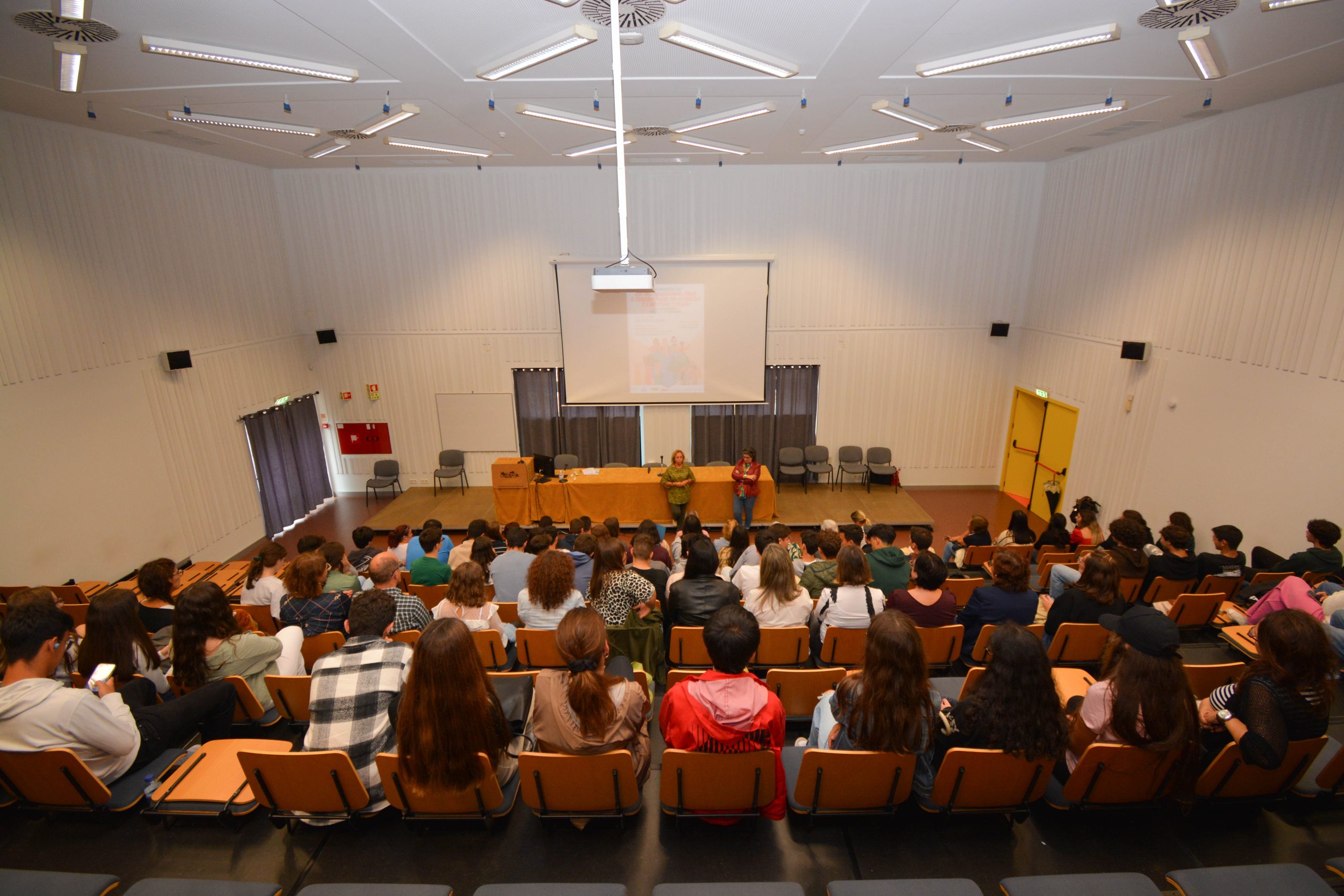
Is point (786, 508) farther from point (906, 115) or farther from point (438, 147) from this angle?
point (438, 147)

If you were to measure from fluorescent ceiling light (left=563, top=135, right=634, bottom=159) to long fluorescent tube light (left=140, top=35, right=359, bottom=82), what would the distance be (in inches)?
120

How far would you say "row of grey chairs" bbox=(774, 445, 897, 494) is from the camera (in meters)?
10.2

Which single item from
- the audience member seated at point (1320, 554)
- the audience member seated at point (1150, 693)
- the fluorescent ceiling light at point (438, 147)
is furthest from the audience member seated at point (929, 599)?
the fluorescent ceiling light at point (438, 147)

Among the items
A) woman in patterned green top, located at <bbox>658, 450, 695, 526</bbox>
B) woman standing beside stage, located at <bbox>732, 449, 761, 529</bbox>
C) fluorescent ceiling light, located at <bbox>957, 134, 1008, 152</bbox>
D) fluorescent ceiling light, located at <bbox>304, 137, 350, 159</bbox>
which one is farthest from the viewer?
woman standing beside stage, located at <bbox>732, 449, 761, 529</bbox>

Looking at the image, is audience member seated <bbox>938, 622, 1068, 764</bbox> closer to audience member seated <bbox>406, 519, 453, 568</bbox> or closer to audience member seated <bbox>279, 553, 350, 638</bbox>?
audience member seated <bbox>279, 553, 350, 638</bbox>

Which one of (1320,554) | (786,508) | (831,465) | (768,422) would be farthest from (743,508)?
(1320,554)

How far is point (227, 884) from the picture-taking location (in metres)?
2.10

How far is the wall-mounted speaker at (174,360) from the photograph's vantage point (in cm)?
721

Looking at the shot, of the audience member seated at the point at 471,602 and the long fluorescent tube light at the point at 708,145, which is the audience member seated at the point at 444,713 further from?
the long fluorescent tube light at the point at 708,145

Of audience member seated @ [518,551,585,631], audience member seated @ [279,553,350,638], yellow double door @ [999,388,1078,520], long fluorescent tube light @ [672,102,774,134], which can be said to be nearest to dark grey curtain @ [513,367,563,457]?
long fluorescent tube light @ [672,102,774,134]

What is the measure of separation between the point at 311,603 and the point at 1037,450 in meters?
10.1

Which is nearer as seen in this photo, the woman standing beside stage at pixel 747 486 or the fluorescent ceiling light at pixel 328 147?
the fluorescent ceiling light at pixel 328 147

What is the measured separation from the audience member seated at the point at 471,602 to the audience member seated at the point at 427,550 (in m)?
1.35

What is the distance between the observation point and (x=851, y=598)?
3.87 meters
